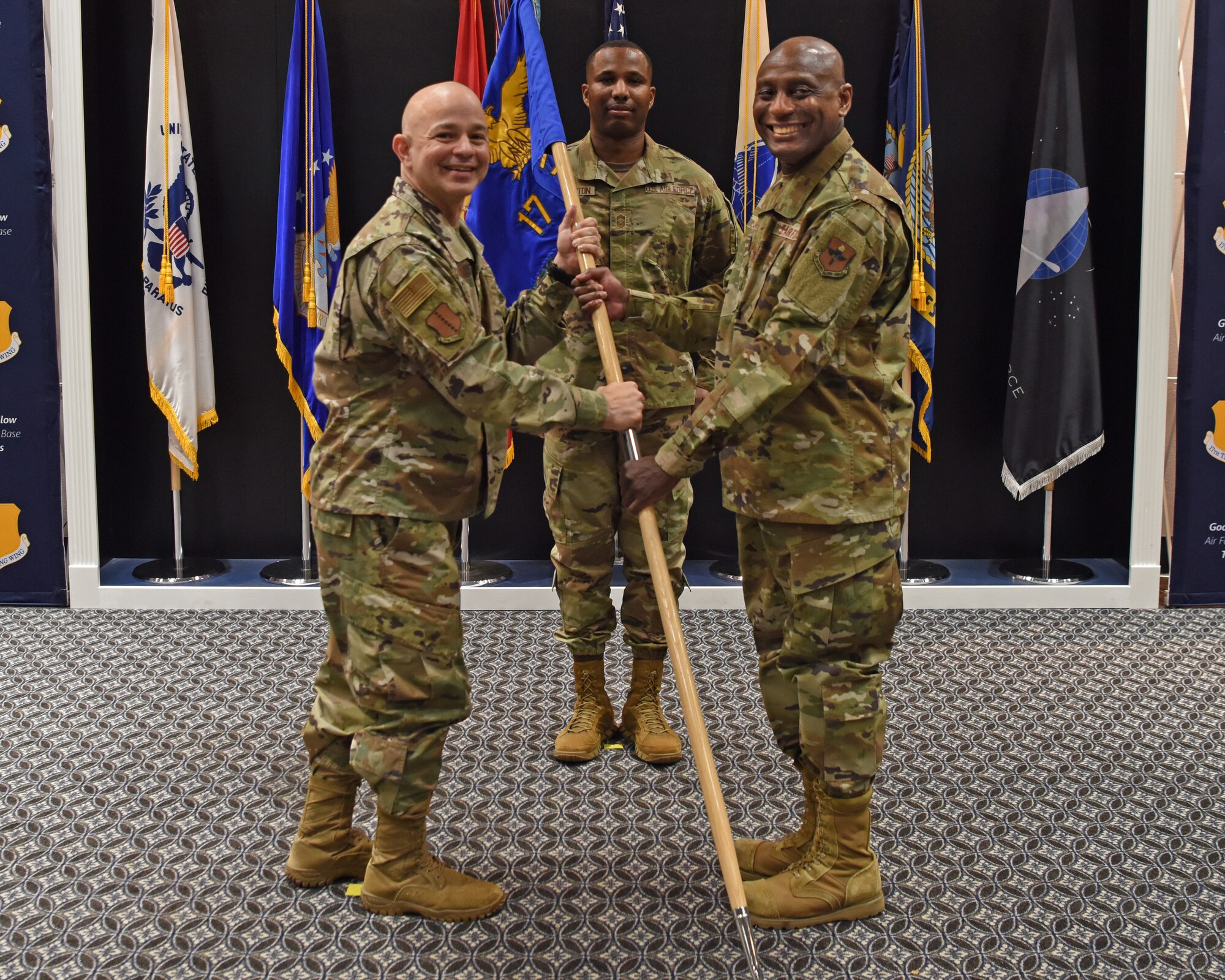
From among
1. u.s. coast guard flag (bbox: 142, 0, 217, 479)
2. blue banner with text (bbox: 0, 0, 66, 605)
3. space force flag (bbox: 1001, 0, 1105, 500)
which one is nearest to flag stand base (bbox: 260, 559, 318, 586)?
u.s. coast guard flag (bbox: 142, 0, 217, 479)

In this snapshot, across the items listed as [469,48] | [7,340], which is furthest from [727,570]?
[7,340]

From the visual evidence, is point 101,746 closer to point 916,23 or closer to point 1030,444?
point 1030,444

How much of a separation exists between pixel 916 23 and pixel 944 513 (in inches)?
82.4

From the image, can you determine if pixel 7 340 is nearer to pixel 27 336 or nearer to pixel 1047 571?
pixel 27 336

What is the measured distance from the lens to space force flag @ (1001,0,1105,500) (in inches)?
175

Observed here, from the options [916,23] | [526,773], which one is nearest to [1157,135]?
[916,23]

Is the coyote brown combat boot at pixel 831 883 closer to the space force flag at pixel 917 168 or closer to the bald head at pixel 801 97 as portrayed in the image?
the bald head at pixel 801 97

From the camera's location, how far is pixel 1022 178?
190 inches

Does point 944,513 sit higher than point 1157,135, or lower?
lower

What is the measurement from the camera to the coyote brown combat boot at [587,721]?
3068mm

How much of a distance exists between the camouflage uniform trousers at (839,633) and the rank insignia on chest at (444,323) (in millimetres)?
744

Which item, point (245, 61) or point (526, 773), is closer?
point (526, 773)

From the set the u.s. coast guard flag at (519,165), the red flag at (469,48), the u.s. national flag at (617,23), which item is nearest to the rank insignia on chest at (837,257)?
the u.s. coast guard flag at (519,165)

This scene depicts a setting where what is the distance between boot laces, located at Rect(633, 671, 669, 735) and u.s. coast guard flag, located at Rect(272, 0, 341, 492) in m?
1.81
